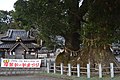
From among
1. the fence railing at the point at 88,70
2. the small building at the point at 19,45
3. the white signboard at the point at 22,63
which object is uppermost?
the small building at the point at 19,45

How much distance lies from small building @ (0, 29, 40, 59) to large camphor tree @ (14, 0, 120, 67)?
13.1 metres

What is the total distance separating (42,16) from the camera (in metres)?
18.2

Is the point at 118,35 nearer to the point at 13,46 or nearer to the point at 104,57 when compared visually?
the point at 104,57

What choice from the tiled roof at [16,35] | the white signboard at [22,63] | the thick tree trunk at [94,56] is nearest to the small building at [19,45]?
the tiled roof at [16,35]

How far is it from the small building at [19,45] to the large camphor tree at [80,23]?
42.9 ft

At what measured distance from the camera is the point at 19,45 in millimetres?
33938

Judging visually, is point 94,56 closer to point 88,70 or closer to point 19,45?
point 88,70

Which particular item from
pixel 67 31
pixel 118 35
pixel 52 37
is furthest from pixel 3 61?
pixel 118 35

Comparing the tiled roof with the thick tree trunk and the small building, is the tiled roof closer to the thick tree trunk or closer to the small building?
the small building

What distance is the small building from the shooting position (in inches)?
1326

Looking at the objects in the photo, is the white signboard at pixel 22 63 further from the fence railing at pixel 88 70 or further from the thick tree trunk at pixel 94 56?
the thick tree trunk at pixel 94 56

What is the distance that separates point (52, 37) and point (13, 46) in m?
14.9

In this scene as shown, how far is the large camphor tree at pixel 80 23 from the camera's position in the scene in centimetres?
1684

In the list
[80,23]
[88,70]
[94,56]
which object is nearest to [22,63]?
Result: [80,23]
